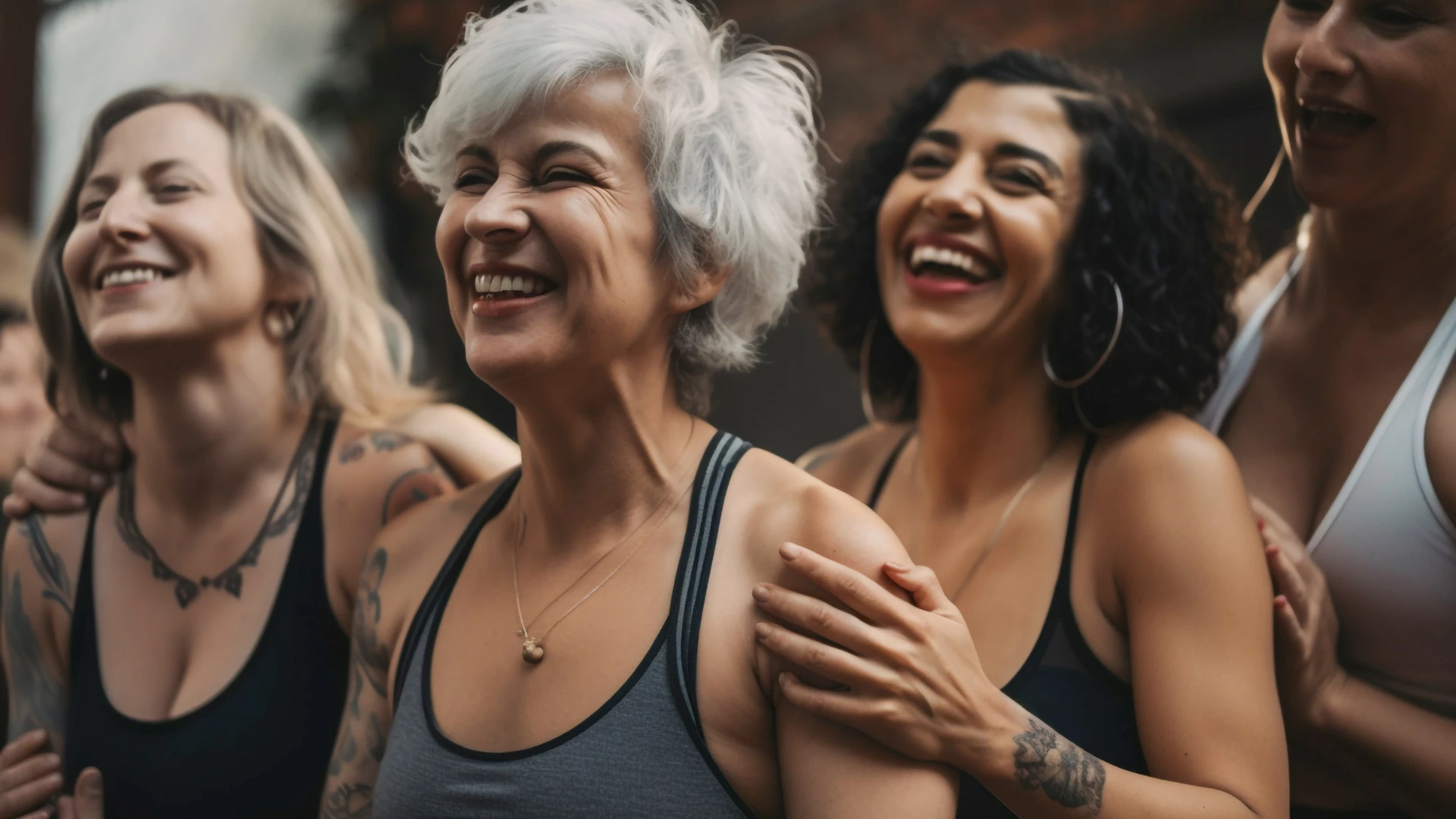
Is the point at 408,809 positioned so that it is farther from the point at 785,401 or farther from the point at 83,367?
the point at 785,401

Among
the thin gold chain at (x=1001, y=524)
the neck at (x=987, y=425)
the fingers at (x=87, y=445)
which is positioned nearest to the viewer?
the thin gold chain at (x=1001, y=524)

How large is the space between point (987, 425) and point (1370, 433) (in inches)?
23.1

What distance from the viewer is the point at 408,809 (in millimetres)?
1582

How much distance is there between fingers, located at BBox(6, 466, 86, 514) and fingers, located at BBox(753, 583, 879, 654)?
1535 millimetres

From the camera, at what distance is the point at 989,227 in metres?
2.05

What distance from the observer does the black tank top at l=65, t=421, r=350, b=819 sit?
198 centimetres

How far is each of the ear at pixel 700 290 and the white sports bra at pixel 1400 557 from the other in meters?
1.01

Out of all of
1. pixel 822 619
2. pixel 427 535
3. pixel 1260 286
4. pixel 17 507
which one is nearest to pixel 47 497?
pixel 17 507

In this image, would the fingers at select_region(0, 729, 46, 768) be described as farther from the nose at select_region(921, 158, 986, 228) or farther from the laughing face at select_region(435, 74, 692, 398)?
the nose at select_region(921, 158, 986, 228)

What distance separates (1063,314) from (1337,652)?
0.68m

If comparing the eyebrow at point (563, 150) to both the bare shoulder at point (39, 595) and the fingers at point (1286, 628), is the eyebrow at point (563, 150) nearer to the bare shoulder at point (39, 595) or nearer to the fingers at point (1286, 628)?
the fingers at point (1286, 628)

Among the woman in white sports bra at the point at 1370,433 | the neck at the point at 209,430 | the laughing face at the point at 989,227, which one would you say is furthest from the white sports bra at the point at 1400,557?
the neck at the point at 209,430

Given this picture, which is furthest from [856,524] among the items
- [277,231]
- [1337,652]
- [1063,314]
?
[277,231]

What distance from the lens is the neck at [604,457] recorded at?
5.43ft
